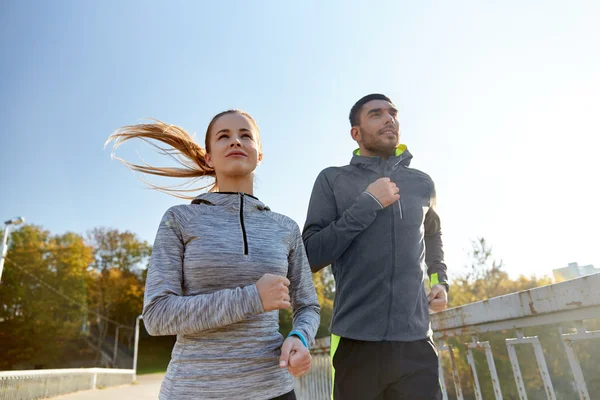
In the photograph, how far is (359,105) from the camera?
281 cm

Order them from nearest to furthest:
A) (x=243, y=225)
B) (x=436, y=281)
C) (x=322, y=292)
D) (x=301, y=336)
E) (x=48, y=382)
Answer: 1. (x=301, y=336)
2. (x=243, y=225)
3. (x=436, y=281)
4. (x=48, y=382)
5. (x=322, y=292)

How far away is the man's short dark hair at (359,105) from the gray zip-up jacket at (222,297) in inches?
48.0

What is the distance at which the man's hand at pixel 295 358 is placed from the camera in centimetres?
137

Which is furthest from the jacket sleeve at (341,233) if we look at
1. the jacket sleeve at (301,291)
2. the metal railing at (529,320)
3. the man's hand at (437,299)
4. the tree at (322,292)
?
the tree at (322,292)

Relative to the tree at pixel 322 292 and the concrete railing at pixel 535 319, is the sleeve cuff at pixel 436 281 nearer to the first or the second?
the concrete railing at pixel 535 319

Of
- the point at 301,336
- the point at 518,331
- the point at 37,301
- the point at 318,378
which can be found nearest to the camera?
the point at 301,336

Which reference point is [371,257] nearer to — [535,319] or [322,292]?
[535,319]

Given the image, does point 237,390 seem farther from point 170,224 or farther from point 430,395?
point 430,395

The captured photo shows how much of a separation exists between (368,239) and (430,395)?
83 centimetres

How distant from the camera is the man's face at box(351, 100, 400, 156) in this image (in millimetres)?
2602

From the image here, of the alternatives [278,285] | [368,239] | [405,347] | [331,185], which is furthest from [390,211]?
[278,285]

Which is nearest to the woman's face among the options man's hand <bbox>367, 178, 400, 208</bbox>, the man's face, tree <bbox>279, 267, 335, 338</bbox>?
man's hand <bbox>367, 178, 400, 208</bbox>

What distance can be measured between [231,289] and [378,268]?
984 mm

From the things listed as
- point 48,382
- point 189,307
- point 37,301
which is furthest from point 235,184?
point 37,301
